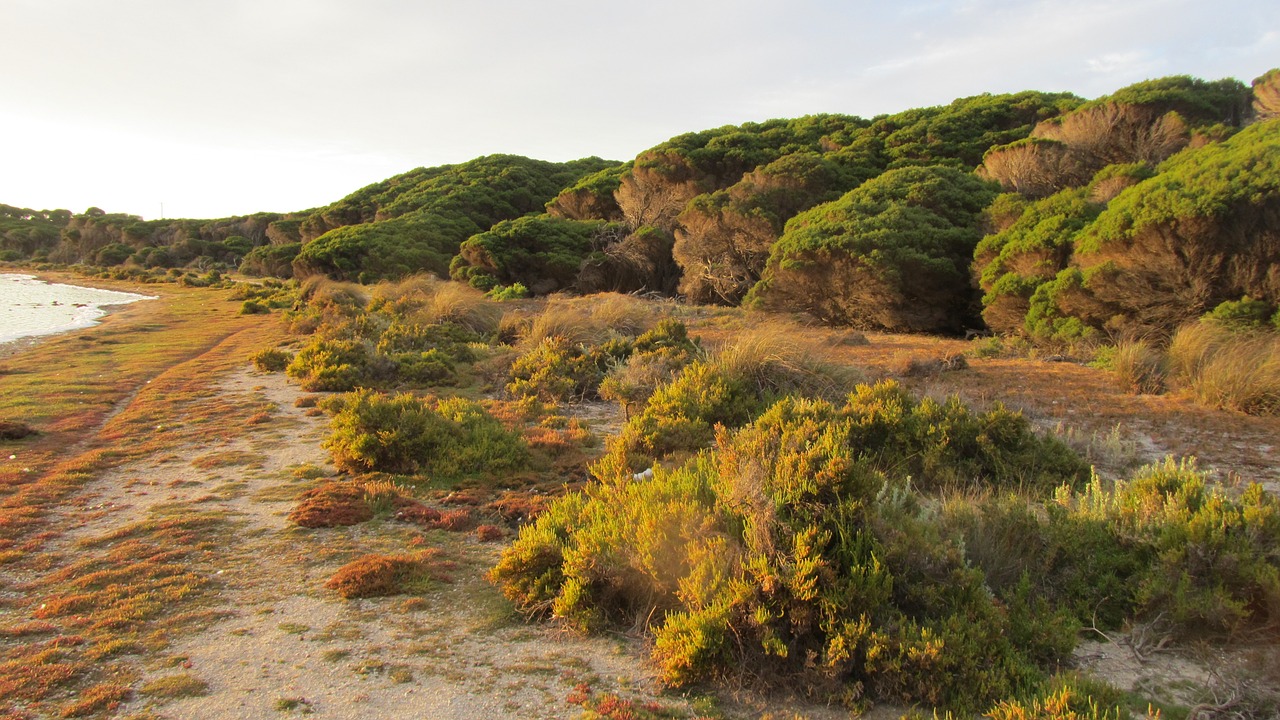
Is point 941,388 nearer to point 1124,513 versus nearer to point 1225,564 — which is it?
point 1124,513

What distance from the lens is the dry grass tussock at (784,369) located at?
862 cm

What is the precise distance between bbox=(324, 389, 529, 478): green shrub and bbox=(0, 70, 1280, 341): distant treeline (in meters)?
10.2

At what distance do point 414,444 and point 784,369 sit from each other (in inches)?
176

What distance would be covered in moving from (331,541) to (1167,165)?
15431mm

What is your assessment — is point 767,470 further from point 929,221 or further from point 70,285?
point 70,285

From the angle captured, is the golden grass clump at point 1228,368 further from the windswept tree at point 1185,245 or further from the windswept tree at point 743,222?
the windswept tree at point 743,222

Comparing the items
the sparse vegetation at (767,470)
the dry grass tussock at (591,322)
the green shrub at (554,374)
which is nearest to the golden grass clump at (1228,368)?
the sparse vegetation at (767,470)

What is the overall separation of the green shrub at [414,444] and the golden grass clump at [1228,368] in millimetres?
7299

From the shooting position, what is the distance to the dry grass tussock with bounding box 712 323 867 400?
28.3 feet

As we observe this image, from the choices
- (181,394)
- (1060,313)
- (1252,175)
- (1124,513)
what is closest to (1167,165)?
(1252,175)

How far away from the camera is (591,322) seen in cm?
1289

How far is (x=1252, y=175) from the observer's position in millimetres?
10531

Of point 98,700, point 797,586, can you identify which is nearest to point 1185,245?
point 797,586

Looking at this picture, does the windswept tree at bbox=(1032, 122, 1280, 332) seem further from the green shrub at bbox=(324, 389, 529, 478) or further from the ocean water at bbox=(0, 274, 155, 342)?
the ocean water at bbox=(0, 274, 155, 342)
